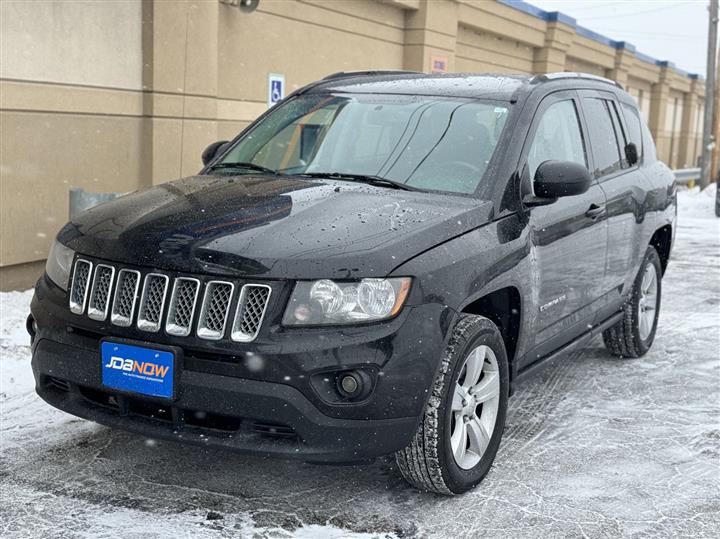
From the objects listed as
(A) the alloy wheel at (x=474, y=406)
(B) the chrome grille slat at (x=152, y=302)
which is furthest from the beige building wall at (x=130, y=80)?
(A) the alloy wheel at (x=474, y=406)

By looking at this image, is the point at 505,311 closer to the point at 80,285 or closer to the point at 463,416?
the point at 463,416

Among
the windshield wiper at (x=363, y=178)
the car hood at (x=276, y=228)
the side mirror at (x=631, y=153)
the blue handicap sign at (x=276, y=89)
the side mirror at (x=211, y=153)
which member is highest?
the blue handicap sign at (x=276, y=89)

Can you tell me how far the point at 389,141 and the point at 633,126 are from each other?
95.4 inches

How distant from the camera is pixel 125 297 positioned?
11.8 feet

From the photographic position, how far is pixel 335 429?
3.38 m

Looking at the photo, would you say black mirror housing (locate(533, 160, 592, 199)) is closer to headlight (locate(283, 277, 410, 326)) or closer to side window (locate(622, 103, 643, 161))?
headlight (locate(283, 277, 410, 326))

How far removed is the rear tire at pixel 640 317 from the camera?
6328 millimetres

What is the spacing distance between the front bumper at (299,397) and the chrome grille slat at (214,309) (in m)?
0.06

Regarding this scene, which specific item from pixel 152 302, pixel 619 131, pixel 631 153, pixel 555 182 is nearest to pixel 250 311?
pixel 152 302

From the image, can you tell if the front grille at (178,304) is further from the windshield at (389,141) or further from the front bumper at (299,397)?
the windshield at (389,141)

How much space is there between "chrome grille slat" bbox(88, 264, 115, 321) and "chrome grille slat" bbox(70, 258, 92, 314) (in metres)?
0.04

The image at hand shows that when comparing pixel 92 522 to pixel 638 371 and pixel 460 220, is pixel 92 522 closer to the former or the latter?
pixel 460 220

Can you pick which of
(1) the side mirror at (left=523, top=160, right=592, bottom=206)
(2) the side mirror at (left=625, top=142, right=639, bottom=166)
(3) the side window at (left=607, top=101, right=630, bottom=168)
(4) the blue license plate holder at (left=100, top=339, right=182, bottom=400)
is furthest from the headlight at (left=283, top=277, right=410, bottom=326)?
(2) the side mirror at (left=625, top=142, right=639, bottom=166)

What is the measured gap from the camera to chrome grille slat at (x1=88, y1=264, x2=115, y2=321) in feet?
11.9
